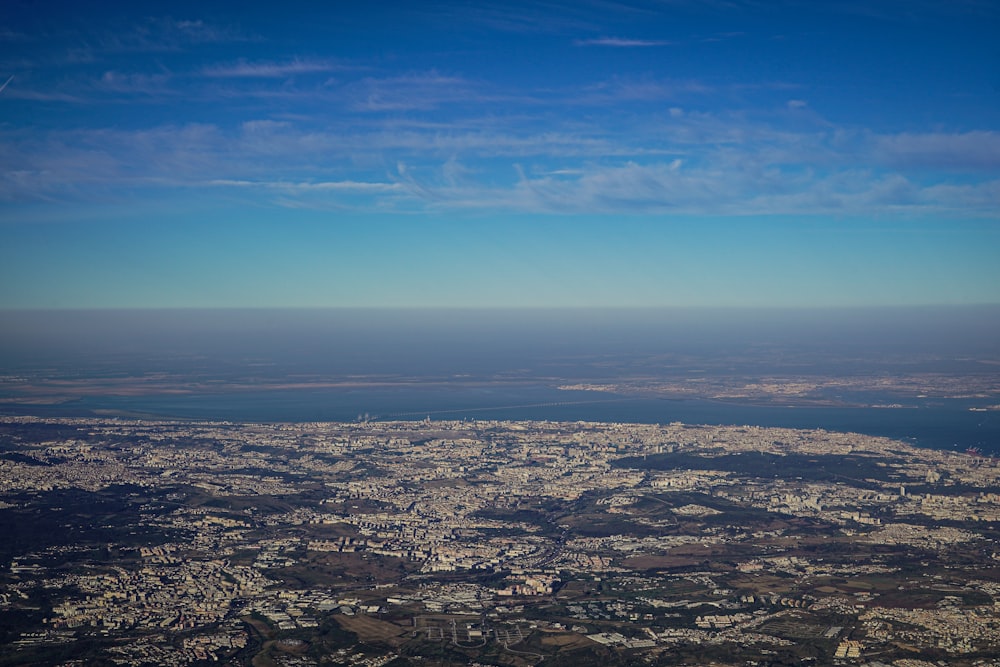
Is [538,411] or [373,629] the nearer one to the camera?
[373,629]

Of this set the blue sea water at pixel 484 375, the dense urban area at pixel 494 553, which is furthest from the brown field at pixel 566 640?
the blue sea water at pixel 484 375

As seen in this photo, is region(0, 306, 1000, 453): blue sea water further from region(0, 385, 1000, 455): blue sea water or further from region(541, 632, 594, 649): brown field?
region(541, 632, 594, 649): brown field

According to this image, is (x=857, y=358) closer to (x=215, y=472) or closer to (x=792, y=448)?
(x=792, y=448)

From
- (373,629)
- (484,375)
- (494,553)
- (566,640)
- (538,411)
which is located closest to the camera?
(566,640)

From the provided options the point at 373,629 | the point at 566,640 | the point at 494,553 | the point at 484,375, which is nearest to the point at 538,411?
the point at 484,375

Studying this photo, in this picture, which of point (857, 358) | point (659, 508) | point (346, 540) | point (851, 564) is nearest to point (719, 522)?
point (659, 508)

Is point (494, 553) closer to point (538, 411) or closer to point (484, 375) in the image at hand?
point (538, 411)

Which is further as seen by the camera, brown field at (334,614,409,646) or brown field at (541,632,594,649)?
brown field at (334,614,409,646)

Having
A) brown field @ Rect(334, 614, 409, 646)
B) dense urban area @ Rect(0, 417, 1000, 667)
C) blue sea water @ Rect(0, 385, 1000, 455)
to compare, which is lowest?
brown field @ Rect(334, 614, 409, 646)

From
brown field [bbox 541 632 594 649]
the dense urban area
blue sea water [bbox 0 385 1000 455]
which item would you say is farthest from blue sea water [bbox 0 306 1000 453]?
brown field [bbox 541 632 594 649]
